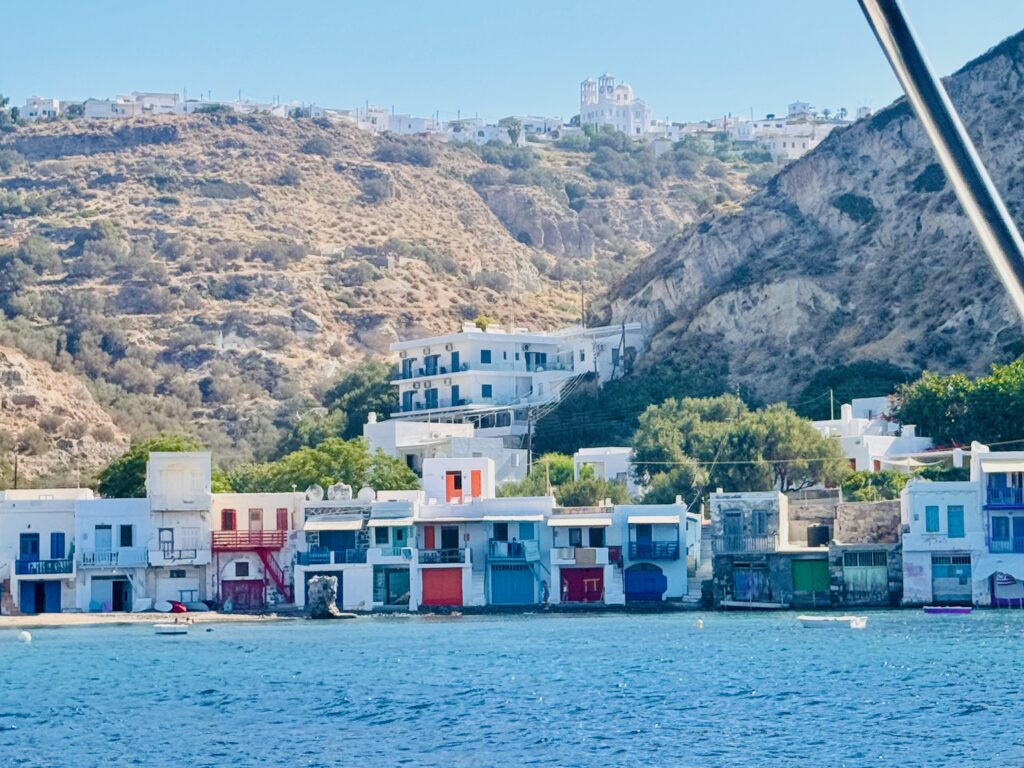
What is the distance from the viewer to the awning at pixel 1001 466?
6106cm

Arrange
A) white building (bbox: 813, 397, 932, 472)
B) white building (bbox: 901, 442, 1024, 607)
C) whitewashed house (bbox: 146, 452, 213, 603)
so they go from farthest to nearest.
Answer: white building (bbox: 813, 397, 932, 472) → whitewashed house (bbox: 146, 452, 213, 603) → white building (bbox: 901, 442, 1024, 607)

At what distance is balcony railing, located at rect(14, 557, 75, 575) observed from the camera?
64.4 meters

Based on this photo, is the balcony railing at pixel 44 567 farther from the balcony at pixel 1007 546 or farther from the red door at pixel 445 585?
the balcony at pixel 1007 546

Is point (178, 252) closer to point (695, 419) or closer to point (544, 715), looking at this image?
point (695, 419)

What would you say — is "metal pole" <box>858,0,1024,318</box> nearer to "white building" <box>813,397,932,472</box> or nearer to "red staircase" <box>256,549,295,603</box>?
"red staircase" <box>256,549,295,603</box>

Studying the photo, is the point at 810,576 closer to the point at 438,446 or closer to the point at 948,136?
the point at 438,446

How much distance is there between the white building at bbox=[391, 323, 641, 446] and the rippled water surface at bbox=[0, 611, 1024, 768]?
31.2 meters

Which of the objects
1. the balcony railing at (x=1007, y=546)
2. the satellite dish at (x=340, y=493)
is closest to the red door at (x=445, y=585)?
the satellite dish at (x=340, y=493)

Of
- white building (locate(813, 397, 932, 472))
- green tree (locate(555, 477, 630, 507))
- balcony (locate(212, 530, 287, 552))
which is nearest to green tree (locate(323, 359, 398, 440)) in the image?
green tree (locate(555, 477, 630, 507))

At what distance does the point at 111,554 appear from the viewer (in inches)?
2569

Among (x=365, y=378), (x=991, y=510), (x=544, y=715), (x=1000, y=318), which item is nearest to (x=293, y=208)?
(x=365, y=378)

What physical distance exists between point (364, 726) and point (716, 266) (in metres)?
76.0

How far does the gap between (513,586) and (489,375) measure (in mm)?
26816

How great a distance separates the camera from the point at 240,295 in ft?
454
